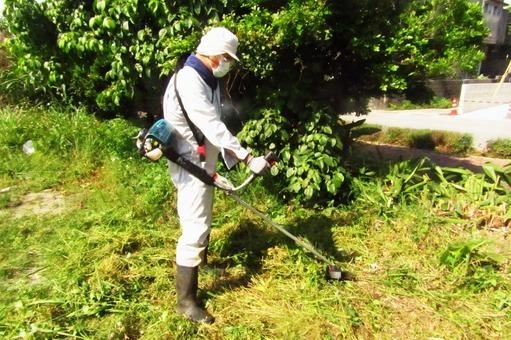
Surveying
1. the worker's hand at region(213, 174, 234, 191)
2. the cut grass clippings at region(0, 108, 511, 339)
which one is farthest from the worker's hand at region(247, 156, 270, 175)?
the cut grass clippings at region(0, 108, 511, 339)

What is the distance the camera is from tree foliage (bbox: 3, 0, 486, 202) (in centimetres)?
425

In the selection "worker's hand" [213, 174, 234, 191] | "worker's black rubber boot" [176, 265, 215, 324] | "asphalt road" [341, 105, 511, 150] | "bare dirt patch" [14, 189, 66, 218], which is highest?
"worker's hand" [213, 174, 234, 191]

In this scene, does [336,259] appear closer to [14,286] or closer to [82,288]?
[82,288]

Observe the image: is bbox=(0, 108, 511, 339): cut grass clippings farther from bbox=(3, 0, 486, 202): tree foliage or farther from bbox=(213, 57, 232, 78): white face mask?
bbox=(213, 57, 232, 78): white face mask

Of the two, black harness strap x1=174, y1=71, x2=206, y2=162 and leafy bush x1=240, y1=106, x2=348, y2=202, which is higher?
black harness strap x1=174, y1=71, x2=206, y2=162

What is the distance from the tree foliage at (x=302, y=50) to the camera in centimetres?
425

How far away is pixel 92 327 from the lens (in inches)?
116

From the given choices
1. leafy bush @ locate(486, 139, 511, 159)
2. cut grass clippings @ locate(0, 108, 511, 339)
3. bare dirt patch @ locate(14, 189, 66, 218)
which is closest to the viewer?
cut grass clippings @ locate(0, 108, 511, 339)

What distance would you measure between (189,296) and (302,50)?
281cm

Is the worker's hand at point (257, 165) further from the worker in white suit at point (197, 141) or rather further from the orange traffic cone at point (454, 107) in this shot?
the orange traffic cone at point (454, 107)

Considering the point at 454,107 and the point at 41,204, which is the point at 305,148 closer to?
the point at 41,204

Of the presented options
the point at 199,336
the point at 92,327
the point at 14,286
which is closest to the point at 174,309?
the point at 199,336

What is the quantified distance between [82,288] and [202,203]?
1.09 metres

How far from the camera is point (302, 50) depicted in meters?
4.70
